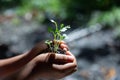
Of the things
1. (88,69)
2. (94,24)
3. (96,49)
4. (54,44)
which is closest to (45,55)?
(54,44)

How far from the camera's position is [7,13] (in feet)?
19.4

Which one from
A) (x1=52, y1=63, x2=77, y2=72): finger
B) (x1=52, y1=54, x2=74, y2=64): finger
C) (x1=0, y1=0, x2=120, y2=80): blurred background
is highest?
(x1=0, y1=0, x2=120, y2=80): blurred background

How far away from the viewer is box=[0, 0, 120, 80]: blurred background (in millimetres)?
4375

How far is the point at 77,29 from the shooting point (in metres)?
5.21

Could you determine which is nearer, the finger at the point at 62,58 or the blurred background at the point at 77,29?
the finger at the point at 62,58

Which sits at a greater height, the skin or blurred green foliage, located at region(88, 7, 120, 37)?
blurred green foliage, located at region(88, 7, 120, 37)

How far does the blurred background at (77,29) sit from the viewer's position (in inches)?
172

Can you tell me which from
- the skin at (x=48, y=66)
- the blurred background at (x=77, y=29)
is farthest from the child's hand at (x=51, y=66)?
the blurred background at (x=77, y=29)

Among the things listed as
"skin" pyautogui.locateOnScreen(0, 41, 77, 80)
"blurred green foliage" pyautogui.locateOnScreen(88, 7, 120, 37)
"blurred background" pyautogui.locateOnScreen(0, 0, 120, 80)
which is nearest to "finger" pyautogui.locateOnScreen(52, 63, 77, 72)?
"skin" pyautogui.locateOnScreen(0, 41, 77, 80)

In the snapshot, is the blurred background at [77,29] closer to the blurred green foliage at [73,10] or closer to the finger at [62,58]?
the blurred green foliage at [73,10]

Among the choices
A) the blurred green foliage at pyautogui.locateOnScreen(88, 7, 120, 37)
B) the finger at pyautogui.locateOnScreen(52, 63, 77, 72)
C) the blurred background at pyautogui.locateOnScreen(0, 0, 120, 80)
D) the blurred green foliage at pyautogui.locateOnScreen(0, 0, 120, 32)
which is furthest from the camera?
the blurred green foliage at pyautogui.locateOnScreen(0, 0, 120, 32)

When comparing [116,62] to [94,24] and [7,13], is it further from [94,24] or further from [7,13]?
[7,13]

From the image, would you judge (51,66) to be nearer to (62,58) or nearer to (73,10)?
(62,58)

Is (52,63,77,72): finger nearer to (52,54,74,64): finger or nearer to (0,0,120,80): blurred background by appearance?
(52,54,74,64): finger
